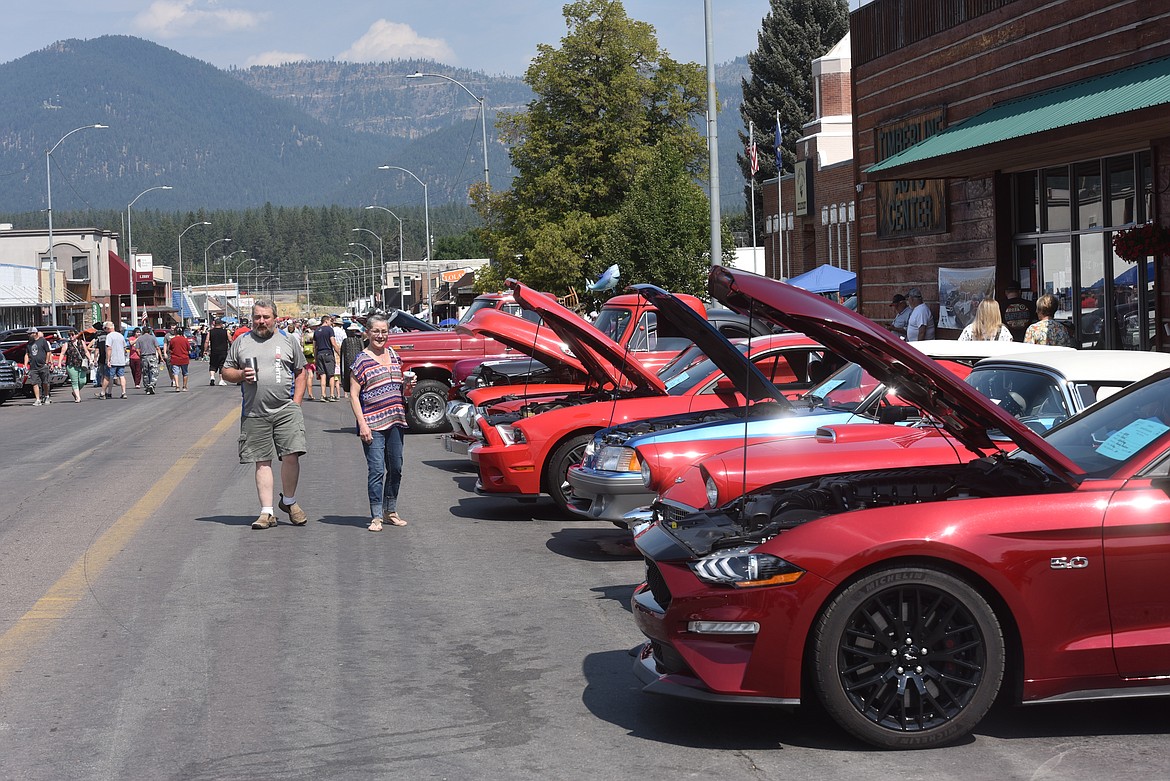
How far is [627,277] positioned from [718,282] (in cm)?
2410

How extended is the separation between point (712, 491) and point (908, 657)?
258 centimetres

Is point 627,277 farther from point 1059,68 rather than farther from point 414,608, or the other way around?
point 414,608

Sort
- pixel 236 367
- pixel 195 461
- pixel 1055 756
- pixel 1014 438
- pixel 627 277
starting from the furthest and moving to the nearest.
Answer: pixel 627 277
pixel 195 461
pixel 236 367
pixel 1014 438
pixel 1055 756

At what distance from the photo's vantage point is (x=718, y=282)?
604cm

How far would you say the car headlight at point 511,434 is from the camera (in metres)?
11.1

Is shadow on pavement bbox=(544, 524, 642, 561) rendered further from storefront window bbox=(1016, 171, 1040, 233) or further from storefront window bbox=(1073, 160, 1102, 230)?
storefront window bbox=(1016, 171, 1040, 233)

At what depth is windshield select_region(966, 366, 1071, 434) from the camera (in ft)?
26.5

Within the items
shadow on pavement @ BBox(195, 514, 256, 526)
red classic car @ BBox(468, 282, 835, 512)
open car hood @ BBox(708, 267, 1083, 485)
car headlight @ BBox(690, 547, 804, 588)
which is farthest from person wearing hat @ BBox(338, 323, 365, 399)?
car headlight @ BBox(690, 547, 804, 588)

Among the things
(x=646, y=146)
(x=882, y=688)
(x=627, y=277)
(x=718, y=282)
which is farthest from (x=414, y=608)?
(x=646, y=146)

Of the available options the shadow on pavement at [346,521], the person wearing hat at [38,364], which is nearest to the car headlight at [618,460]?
the shadow on pavement at [346,521]

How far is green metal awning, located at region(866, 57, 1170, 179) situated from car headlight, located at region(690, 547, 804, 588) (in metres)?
9.03

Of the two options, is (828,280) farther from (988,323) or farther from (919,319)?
(988,323)

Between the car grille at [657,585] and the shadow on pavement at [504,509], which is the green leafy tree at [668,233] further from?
the car grille at [657,585]

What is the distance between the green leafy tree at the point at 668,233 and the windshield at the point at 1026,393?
2005cm
